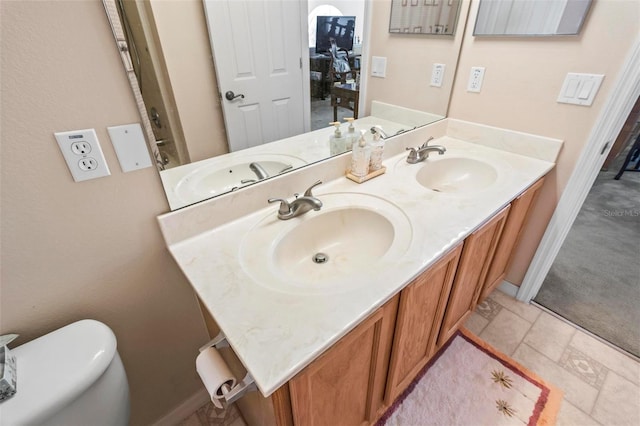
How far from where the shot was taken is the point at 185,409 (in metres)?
1.23

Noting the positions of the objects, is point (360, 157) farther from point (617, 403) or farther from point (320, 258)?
point (617, 403)

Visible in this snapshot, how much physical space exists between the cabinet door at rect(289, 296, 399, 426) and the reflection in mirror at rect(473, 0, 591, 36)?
1.43 meters

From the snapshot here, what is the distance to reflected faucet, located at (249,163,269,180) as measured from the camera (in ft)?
3.47

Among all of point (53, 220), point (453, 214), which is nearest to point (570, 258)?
point (453, 214)

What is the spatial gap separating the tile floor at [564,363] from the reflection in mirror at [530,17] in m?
1.46

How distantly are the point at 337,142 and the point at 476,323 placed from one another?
130 centimetres

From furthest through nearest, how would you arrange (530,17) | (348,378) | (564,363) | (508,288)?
(508,288)
(564,363)
(530,17)
(348,378)

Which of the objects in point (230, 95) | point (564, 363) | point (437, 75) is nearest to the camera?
point (230, 95)

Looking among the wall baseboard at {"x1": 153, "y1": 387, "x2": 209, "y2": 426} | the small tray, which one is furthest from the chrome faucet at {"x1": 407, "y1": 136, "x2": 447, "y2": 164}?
the wall baseboard at {"x1": 153, "y1": 387, "x2": 209, "y2": 426}

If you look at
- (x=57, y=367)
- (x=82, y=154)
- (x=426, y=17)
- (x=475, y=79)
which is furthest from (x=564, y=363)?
(x=82, y=154)

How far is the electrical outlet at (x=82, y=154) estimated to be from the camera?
659mm

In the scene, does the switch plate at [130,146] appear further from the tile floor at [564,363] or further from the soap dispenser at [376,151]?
the tile floor at [564,363]

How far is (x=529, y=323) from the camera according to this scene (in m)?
1.66

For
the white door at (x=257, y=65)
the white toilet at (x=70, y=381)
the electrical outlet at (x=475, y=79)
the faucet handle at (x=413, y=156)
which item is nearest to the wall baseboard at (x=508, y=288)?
the faucet handle at (x=413, y=156)
